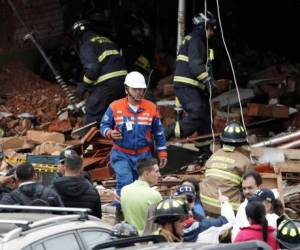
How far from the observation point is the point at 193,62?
47.8ft

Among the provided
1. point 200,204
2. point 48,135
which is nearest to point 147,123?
point 200,204

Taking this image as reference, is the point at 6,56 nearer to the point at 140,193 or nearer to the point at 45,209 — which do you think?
the point at 140,193

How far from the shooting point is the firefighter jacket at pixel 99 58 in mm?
15246

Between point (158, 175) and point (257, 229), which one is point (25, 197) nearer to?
point (158, 175)

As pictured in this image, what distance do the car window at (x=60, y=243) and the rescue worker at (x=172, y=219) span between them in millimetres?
644

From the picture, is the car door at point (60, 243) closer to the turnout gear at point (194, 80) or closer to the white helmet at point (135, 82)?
the white helmet at point (135, 82)

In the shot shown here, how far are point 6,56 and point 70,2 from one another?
1.45m

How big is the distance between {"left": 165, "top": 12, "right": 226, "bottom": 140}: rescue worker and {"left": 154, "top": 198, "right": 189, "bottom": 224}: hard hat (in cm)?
586

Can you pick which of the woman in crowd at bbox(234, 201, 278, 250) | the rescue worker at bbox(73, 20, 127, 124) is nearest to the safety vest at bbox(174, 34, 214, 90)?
the rescue worker at bbox(73, 20, 127, 124)

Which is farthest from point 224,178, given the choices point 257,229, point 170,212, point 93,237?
point 93,237

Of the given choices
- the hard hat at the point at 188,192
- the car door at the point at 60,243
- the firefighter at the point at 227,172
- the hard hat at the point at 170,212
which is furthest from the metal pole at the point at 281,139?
the car door at the point at 60,243

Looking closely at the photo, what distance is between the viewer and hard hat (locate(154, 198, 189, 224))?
28.4ft

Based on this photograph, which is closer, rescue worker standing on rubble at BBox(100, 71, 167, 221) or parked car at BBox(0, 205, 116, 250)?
parked car at BBox(0, 205, 116, 250)

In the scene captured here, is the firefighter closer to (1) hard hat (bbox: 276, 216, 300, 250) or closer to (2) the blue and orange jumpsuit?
(2) the blue and orange jumpsuit
